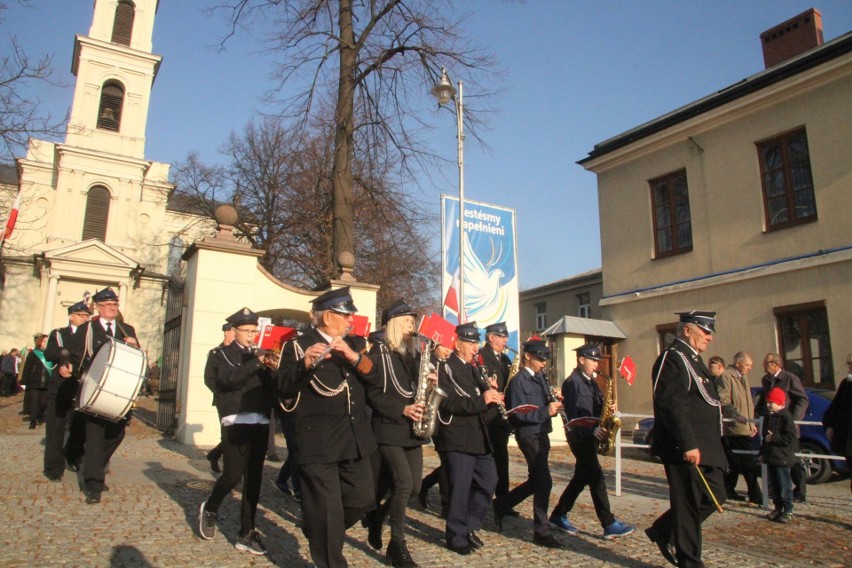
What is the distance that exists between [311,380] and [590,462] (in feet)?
10.5

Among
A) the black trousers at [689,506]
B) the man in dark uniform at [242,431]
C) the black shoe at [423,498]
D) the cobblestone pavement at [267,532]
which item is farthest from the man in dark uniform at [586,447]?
the man in dark uniform at [242,431]

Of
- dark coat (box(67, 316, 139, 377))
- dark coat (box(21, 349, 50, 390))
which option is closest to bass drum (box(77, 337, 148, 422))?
dark coat (box(67, 316, 139, 377))

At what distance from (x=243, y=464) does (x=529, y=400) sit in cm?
275

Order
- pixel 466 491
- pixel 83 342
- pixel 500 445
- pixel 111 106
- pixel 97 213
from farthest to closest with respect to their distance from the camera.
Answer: pixel 111 106, pixel 97 213, pixel 83 342, pixel 500 445, pixel 466 491

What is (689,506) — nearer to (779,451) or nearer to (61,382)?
(779,451)

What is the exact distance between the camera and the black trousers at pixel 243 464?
5.41 m

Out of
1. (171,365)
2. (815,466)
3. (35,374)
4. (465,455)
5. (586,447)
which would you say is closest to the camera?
(465,455)

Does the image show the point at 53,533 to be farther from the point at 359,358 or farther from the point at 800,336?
the point at 800,336

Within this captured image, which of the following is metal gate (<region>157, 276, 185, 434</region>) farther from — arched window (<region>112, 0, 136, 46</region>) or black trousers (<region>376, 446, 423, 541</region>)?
arched window (<region>112, 0, 136, 46</region>)

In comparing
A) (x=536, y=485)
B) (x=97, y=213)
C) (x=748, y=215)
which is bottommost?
(x=536, y=485)

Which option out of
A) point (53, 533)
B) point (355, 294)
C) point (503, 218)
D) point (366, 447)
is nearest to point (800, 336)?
point (503, 218)

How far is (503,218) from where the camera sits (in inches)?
586

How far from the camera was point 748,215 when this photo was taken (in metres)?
16.8

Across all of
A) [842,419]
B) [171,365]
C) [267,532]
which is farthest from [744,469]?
[171,365]
